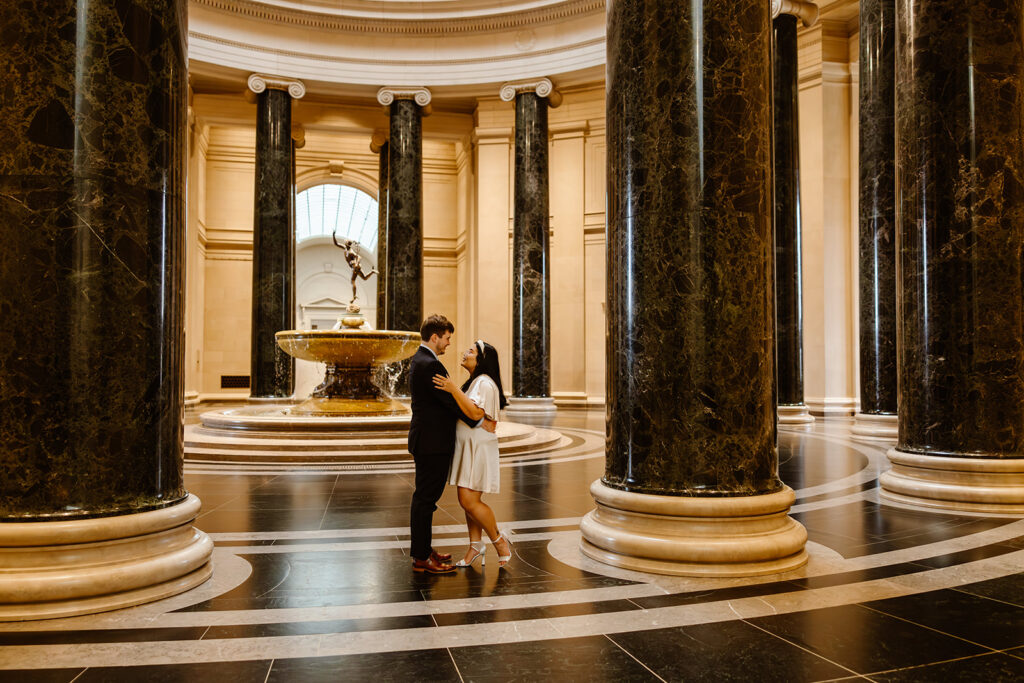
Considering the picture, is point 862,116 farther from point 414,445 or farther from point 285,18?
point 285,18

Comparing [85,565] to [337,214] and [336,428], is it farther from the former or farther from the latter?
[337,214]

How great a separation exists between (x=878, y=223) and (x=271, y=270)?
1336 cm

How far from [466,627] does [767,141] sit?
11.4ft

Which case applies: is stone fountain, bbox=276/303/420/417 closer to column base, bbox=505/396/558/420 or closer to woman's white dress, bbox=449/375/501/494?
column base, bbox=505/396/558/420

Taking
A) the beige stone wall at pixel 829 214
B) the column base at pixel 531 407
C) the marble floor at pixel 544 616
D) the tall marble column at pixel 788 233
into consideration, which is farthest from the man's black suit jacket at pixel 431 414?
the beige stone wall at pixel 829 214

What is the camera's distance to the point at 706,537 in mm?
4707

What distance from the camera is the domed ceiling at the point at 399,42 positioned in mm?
19906

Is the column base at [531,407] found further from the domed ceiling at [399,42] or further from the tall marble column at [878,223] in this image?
the domed ceiling at [399,42]

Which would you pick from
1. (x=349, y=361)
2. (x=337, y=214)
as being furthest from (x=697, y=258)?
(x=337, y=214)

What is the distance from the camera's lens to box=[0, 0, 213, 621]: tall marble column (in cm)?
395

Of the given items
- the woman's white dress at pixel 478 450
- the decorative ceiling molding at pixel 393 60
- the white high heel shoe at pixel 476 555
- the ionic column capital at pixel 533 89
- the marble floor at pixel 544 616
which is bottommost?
the marble floor at pixel 544 616

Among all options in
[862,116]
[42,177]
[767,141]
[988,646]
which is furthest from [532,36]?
[988,646]

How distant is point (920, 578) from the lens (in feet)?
15.1

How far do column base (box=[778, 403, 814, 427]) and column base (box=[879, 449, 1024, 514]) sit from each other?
7697 millimetres
